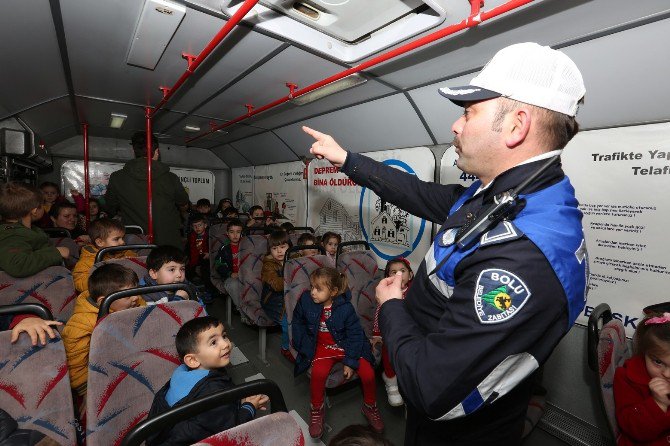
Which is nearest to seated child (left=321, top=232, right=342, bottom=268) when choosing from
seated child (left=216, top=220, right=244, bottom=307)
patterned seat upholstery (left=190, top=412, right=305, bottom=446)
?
seated child (left=216, top=220, right=244, bottom=307)

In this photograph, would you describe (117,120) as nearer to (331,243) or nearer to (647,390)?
(331,243)

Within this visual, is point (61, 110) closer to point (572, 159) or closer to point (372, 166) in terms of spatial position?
point (372, 166)

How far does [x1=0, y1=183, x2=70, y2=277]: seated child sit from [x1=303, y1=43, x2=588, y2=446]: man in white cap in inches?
90.9

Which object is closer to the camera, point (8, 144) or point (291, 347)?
point (291, 347)

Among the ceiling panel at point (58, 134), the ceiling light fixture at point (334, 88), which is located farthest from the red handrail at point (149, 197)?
the ceiling panel at point (58, 134)

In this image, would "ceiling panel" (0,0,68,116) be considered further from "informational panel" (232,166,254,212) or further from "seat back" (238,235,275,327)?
"informational panel" (232,166,254,212)

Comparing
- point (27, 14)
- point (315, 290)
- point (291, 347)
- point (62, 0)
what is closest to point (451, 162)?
point (315, 290)

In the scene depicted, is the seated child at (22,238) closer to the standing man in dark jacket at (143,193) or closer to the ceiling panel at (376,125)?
the standing man in dark jacket at (143,193)

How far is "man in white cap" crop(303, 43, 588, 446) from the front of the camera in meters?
0.76

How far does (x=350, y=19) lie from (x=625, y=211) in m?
2.43

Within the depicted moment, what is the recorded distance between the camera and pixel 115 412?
1.39 meters

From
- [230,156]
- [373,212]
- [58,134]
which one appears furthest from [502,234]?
[230,156]

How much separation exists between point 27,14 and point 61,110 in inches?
127

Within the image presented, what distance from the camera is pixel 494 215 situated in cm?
86
